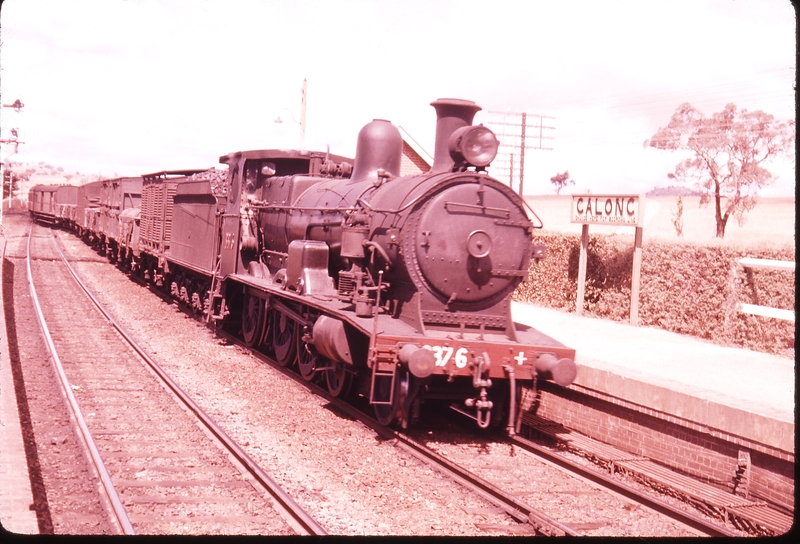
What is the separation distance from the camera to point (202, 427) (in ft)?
26.0

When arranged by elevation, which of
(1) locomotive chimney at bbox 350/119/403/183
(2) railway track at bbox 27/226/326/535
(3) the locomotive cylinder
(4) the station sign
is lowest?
(2) railway track at bbox 27/226/326/535

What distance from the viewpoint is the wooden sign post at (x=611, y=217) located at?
13.9m

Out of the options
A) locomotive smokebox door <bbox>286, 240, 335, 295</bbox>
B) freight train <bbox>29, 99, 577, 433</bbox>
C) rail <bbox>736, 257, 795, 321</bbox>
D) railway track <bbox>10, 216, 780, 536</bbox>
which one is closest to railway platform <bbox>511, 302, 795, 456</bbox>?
rail <bbox>736, 257, 795, 321</bbox>

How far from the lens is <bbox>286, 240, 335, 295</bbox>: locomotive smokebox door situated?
951cm

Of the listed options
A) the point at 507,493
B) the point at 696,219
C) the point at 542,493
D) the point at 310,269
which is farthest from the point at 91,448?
the point at 696,219

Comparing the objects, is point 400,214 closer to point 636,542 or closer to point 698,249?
point 636,542

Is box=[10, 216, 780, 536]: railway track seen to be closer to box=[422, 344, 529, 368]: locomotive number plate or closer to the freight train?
the freight train

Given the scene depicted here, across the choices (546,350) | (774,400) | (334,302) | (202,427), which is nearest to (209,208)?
(334,302)

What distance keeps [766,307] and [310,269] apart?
7.10m

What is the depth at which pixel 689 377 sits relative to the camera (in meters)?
9.26

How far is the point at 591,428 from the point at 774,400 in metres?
2.00

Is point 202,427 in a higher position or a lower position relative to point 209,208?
lower

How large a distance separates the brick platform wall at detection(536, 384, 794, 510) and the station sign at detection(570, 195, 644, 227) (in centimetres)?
575

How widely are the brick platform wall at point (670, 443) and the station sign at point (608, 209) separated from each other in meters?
5.75
